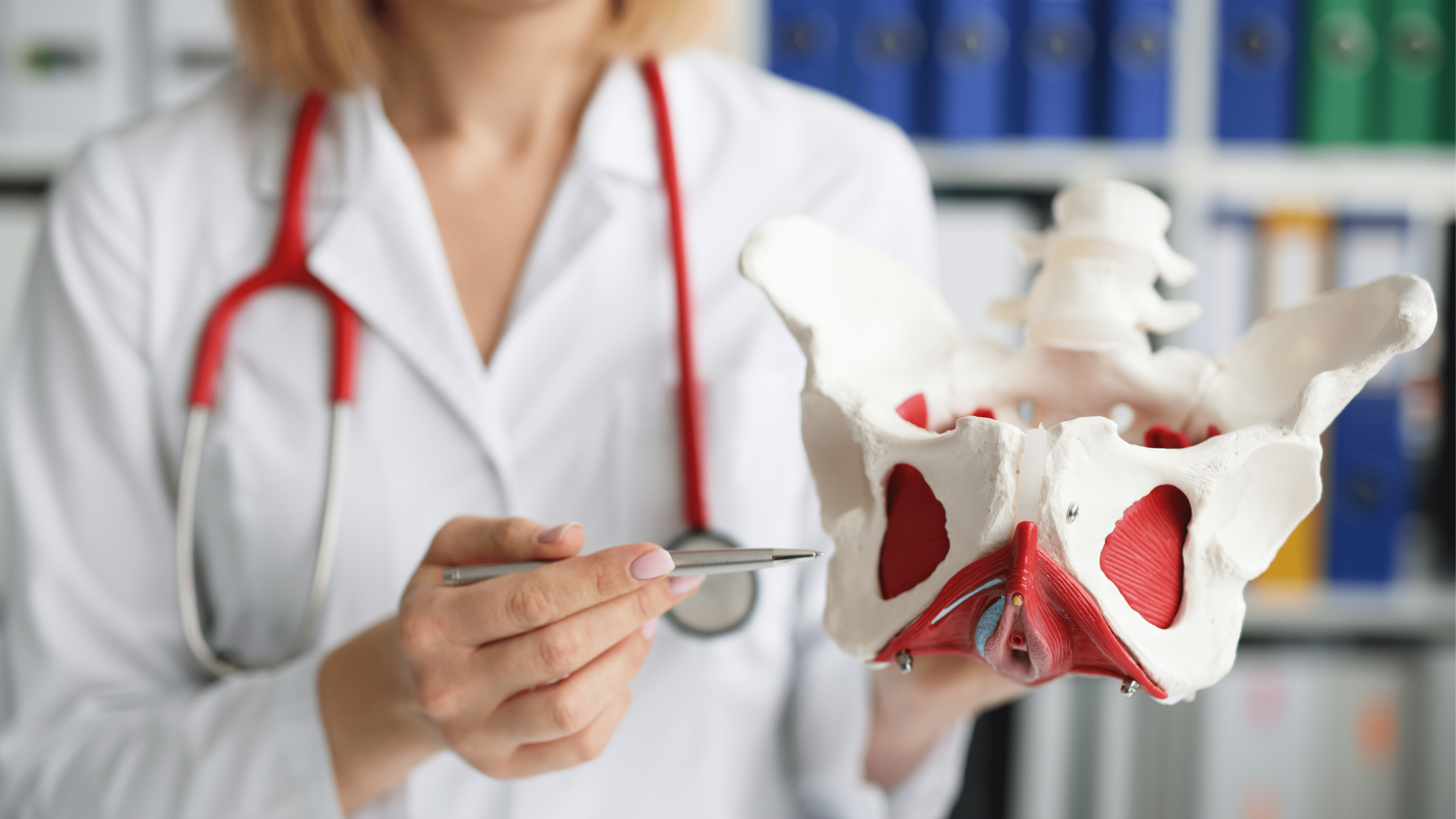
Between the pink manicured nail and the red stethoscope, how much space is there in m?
0.21

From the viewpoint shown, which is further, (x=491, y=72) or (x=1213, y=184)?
(x=1213, y=184)

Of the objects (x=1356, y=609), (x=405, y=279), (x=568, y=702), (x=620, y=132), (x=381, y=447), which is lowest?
(x=1356, y=609)

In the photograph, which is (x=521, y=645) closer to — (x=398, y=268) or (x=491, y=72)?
(x=398, y=268)

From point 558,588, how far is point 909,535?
0.52 feet

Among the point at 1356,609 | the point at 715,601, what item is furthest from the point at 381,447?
the point at 1356,609

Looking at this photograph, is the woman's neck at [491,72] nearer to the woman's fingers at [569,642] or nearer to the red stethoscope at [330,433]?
the red stethoscope at [330,433]

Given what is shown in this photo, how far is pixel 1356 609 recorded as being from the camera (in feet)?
4.49

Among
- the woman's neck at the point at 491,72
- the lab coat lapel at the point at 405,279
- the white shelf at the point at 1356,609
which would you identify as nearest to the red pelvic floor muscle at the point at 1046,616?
the lab coat lapel at the point at 405,279

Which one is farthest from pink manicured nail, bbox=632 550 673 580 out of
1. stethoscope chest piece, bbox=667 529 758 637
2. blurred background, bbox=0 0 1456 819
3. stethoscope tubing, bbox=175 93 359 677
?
blurred background, bbox=0 0 1456 819

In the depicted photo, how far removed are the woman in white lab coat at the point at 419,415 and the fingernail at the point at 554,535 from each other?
9.0 inches

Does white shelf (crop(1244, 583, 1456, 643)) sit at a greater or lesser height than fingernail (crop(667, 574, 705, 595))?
lesser

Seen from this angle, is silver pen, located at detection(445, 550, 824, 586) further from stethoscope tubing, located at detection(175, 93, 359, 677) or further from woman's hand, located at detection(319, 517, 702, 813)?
stethoscope tubing, located at detection(175, 93, 359, 677)

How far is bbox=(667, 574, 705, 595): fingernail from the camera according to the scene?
0.48 meters

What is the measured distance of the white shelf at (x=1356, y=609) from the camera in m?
1.37
